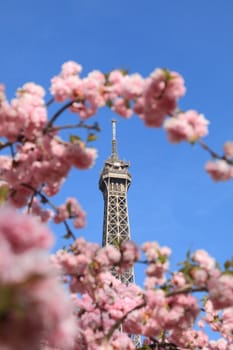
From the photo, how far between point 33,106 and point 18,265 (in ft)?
11.8

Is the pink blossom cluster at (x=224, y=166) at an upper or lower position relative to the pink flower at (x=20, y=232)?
upper

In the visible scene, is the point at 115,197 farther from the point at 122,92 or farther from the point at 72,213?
the point at 122,92

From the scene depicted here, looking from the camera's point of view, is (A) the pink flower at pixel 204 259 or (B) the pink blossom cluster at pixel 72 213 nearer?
(A) the pink flower at pixel 204 259

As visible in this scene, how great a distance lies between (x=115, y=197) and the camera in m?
49.6

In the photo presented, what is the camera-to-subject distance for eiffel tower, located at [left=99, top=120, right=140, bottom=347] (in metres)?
47.7

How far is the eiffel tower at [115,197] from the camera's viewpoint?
47.7m

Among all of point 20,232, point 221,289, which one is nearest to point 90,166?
point 221,289

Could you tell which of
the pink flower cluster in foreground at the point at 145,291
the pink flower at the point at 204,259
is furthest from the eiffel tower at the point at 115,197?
the pink flower at the point at 204,259

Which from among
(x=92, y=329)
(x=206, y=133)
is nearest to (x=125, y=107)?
(x=206, y=133)

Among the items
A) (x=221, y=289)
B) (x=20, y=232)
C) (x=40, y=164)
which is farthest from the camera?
Answer: (x=40, y=164)

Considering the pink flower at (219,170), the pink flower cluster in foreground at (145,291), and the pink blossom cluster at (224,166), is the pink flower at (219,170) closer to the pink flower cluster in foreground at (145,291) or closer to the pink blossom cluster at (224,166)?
the pink blossom cluster at (224,166)

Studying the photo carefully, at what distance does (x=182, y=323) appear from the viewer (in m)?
4.96

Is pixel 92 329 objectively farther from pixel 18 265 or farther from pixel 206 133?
pixel 18 265

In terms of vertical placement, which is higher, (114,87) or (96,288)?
(114,87)
